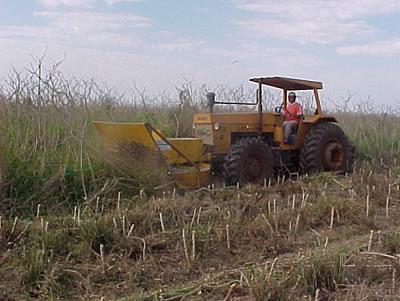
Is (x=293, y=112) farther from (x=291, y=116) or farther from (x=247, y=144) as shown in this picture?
(x=247, y=144)

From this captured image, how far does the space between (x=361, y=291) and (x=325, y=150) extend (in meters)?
6.07

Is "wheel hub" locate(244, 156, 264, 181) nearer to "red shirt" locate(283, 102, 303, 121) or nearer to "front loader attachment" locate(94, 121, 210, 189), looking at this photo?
"front loader attachment" locate(94, 121, 210, 189)

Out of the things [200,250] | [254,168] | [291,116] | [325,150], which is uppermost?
[291,116]

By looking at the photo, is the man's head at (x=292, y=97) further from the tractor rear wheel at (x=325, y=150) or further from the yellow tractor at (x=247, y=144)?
the tractor rear wheel at (x=325, y=150)

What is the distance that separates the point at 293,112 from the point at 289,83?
48cm

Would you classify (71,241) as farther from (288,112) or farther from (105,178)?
(288,112)

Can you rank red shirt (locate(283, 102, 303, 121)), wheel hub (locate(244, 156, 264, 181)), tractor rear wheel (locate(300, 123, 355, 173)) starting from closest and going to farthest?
wheel hub (locate(244, 156, 264, 181)) < tractor rear wheel (locate(300, 123, 355, 173)) < red shirt (locate(283, 102, 303, 121))

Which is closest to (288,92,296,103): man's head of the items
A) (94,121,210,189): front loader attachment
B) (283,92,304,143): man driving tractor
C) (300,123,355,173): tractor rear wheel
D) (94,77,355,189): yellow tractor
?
(283,92,304,143): man driving tractor

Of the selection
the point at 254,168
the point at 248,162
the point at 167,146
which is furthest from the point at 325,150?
the point at 167,146

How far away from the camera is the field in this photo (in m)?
4.55

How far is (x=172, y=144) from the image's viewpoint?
8.76m

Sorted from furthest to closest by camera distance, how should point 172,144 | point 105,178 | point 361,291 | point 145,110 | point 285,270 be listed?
point 145,110
point 172,144
point 105,178
point 285,270
point 361,291

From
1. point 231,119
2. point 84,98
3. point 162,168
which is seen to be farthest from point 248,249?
point 84,98

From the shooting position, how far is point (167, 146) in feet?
28.5
